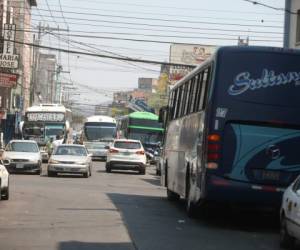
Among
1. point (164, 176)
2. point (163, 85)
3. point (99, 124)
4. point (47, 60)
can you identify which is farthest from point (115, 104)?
point (164, 176)

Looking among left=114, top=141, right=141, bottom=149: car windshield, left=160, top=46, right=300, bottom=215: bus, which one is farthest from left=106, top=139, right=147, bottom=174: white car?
left=160, top=46, right=300, bottom=215: bus

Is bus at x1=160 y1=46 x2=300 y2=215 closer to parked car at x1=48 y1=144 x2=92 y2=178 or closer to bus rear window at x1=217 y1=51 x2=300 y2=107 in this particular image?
bus rear window at x1=217 y1=51 x2=300 y2=107

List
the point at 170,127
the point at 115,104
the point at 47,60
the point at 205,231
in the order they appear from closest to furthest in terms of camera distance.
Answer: the point at 205,231 < the point at 170,127 < the point at 47,60 < the point at 115,104

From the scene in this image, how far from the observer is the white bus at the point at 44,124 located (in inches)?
1909

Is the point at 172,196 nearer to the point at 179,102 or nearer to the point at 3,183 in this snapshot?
the point at 179,102

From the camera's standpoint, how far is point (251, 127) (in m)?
14.7

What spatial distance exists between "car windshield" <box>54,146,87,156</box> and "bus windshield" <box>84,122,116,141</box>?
24580 mm

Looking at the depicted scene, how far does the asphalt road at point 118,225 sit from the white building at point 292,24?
971cm

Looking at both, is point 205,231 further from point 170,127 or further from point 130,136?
point 130,136

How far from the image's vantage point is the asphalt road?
1234 cm

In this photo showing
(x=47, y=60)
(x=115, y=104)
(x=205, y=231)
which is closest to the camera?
(x=205, y=231)

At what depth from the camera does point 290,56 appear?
15.0m

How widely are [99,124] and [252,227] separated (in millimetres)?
44241

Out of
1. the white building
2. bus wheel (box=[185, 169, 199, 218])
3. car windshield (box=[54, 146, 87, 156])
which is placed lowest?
car windshield (box=[54, 146, 87, 156])
